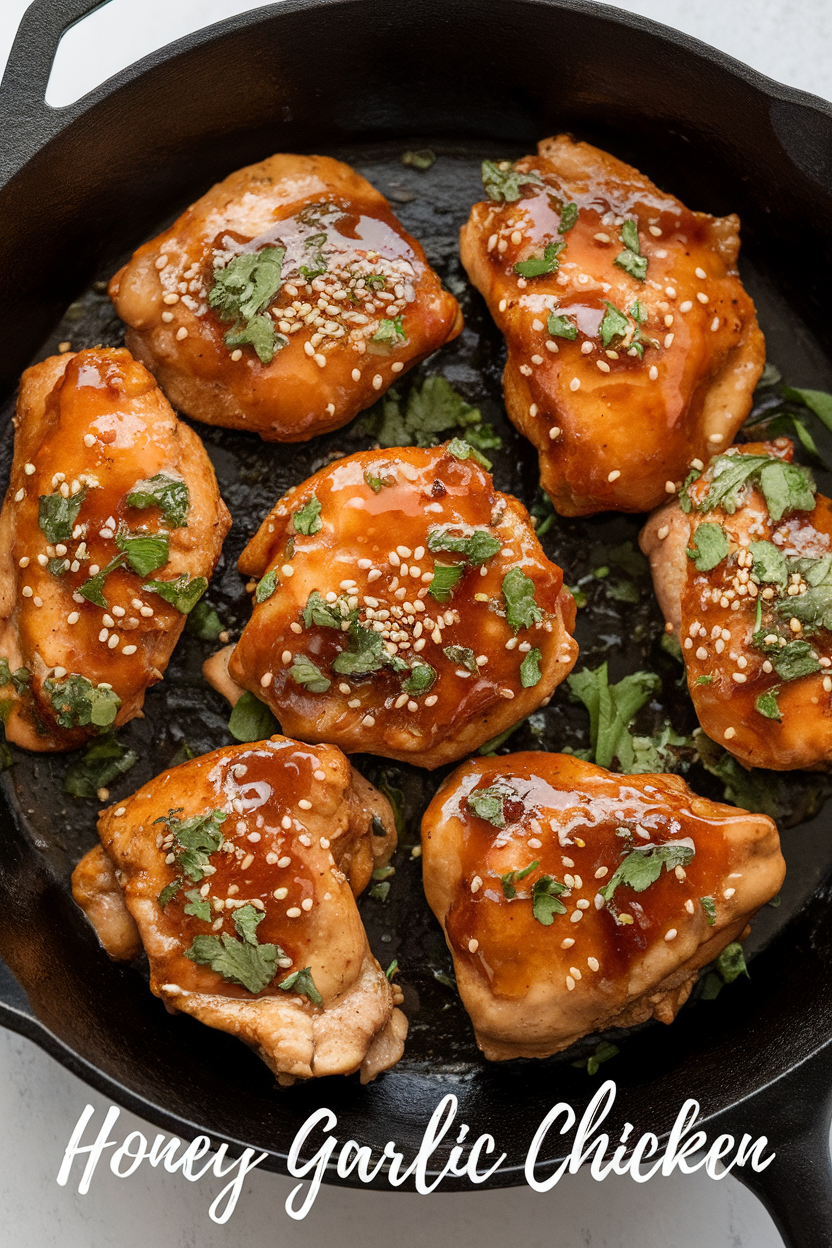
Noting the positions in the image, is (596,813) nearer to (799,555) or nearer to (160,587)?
(799,555)

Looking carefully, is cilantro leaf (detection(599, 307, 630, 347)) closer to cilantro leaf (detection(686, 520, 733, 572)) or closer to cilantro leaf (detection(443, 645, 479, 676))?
cilantro leaf (detection(686, 520, 733, 572))

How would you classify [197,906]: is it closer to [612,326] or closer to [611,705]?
[611,705]

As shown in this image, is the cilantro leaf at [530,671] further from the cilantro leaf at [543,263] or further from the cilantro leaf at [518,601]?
the cilantro leaf at [543,263]

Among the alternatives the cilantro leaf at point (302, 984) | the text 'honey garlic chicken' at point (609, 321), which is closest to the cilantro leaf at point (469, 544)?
the text 'honey garlic chicken' at point (609, 321)

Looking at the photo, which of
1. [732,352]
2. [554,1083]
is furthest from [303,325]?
[554,1083]

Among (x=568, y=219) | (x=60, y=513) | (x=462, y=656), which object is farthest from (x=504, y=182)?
(x=60, y=513)
